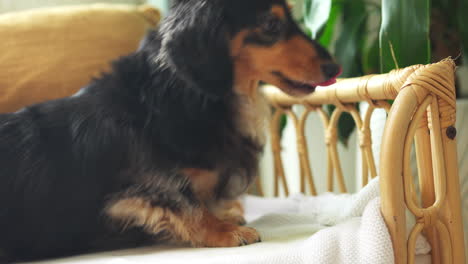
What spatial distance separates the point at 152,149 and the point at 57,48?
1.98 ft

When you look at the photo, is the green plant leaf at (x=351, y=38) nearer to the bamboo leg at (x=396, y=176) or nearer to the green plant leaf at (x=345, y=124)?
the green plant leaf at (x=345, y=124)

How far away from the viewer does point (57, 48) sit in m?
1.49

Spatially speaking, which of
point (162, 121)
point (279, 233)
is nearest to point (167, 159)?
point (162, 121)

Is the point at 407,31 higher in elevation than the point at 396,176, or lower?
higher

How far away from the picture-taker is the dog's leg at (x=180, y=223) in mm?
1074

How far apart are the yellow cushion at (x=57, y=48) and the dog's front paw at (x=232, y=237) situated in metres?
0.67

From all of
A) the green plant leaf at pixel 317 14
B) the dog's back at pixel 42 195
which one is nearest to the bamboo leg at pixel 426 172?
the green plant leaf at pixel 317 14

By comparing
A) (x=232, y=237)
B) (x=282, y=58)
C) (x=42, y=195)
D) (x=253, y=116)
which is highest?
(x=282, y=58)

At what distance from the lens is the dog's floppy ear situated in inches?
40.6

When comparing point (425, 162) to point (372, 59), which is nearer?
point (425, 162)

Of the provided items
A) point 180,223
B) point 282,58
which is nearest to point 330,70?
point 282,58

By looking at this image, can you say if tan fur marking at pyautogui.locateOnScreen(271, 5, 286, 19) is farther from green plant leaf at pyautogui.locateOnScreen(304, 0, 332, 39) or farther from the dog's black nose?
green plant leaf at pyautogui.locateOnScreen(304, 0, 332, 39)

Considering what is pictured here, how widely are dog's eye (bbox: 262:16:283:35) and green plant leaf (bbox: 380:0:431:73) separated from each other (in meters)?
0.22

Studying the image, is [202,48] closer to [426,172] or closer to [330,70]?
[330,70]
